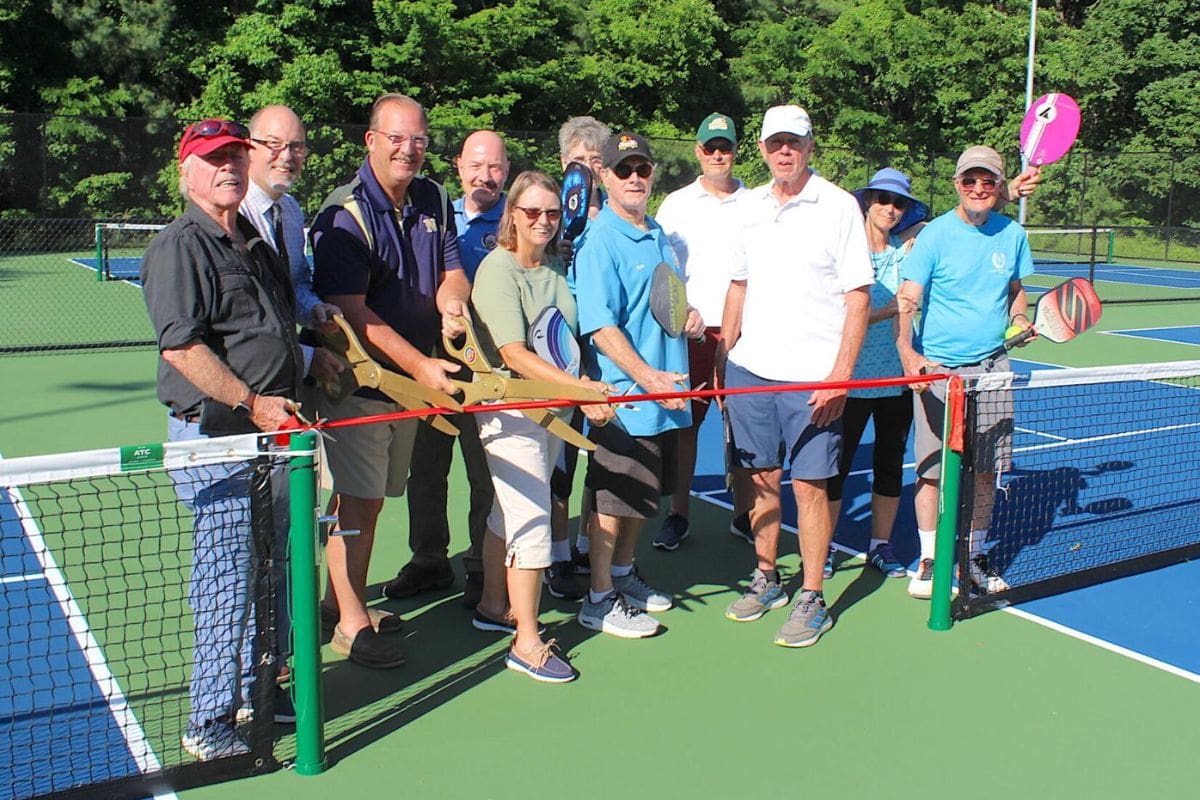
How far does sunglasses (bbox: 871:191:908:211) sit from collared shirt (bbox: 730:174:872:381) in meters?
0.94

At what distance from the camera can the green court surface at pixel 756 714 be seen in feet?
13.0

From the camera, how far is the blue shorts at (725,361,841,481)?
5.18m

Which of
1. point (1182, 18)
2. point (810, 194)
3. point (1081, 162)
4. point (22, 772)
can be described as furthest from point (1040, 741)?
point (1182, 18)

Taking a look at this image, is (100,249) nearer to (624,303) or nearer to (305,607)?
(624,303)

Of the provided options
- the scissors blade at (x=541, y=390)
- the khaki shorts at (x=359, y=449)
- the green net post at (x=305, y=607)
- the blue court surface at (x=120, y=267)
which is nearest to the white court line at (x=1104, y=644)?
the scissors blade at (x=541, y=390)

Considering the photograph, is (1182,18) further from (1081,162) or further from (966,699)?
(966,699)

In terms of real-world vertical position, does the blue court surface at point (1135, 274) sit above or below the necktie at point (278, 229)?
below

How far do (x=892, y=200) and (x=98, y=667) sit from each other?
4330 mm

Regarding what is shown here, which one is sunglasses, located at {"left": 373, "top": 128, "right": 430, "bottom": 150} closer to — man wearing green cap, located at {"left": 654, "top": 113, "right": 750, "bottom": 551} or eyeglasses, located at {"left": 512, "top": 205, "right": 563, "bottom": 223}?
eyeglasses, located at {"left": 512, "top": 205, "right": 563, "bottom": 223}

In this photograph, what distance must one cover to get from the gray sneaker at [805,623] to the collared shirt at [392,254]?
6.51 feet

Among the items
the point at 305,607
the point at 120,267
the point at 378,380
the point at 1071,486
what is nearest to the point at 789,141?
the point at 378,380

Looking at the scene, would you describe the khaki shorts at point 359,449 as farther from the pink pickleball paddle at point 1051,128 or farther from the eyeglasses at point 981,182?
the pink pickleball paddle at point 1051,128

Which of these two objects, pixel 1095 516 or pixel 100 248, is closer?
pixel 1095 516

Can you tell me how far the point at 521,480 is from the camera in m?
4.73
